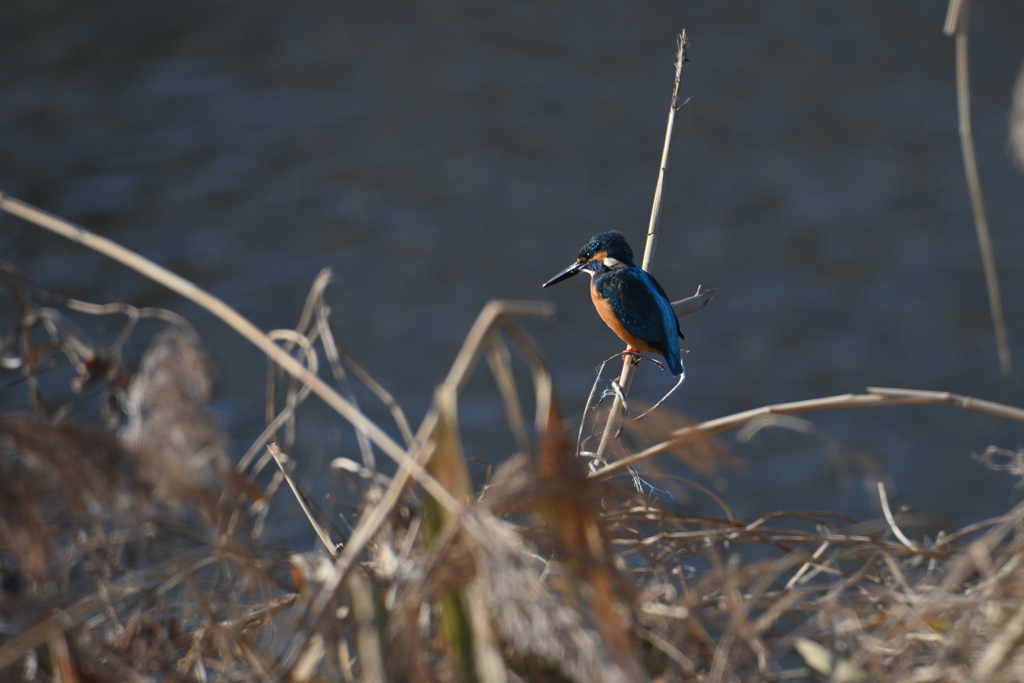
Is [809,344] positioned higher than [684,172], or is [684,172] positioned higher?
[684,172]

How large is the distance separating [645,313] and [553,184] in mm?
5547

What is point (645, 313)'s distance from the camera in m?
2.11

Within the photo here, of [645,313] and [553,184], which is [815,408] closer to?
[645,313]

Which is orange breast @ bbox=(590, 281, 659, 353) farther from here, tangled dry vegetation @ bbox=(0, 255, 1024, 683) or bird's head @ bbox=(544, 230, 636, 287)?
tangled dry vegetation @ bbox=(0, 255, 1024, 683)

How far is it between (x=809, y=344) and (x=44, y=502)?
21.2 feet

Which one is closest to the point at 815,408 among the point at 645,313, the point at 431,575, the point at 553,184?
the point at 431,575

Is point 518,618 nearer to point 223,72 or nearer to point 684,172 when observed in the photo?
point 684,172

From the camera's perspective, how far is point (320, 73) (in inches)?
316

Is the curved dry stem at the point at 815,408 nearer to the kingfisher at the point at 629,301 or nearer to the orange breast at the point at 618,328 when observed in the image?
the kingfisher at the point at 629,301

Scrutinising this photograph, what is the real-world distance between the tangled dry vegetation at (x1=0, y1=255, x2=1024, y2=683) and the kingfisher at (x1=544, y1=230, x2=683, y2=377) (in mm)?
1121

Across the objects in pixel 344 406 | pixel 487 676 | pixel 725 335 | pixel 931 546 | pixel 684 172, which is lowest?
pixel 725 335

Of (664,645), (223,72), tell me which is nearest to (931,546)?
(664,645)

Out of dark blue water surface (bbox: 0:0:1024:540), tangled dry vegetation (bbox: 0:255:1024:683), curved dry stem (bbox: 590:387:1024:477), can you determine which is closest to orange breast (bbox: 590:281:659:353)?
tangled dry vegetation (bbox: 0:255:1024:683)

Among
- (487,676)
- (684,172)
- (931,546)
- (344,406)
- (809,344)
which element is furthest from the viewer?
(684,172)
